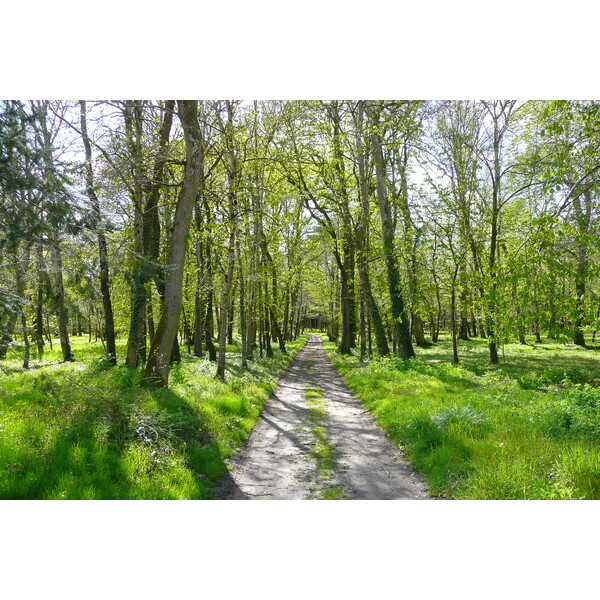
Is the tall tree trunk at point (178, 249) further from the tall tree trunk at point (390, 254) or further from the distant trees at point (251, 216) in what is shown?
the tall tree trunk at point (390, 254)

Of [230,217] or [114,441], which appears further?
[230,217]

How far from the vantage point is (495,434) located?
645 cm

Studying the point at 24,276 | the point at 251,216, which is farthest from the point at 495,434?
the point at 251,216

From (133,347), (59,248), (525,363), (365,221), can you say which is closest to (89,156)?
(133,347)

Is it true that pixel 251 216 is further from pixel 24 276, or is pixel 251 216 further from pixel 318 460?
pixel 318 460

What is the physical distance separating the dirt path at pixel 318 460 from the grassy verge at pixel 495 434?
1.33 ft

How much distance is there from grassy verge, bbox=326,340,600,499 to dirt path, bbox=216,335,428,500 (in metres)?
0.41

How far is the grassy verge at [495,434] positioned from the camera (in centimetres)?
487

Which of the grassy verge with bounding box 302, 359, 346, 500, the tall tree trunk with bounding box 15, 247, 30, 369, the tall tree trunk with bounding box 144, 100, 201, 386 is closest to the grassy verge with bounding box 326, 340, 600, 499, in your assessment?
the grassy verge with bounding box 302, 359, 346, 500

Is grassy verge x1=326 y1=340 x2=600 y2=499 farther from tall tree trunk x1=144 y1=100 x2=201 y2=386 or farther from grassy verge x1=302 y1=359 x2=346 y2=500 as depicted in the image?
tall tree trunk x1=144 y1=100 x2=201 y2=386

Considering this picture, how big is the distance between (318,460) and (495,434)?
291cm

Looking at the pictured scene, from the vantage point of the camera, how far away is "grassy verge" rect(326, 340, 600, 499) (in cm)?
487

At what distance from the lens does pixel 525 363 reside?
18.5 meters

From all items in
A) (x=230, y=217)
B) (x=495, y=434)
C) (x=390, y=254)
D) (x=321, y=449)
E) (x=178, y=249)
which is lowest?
(x=321, y=449)
